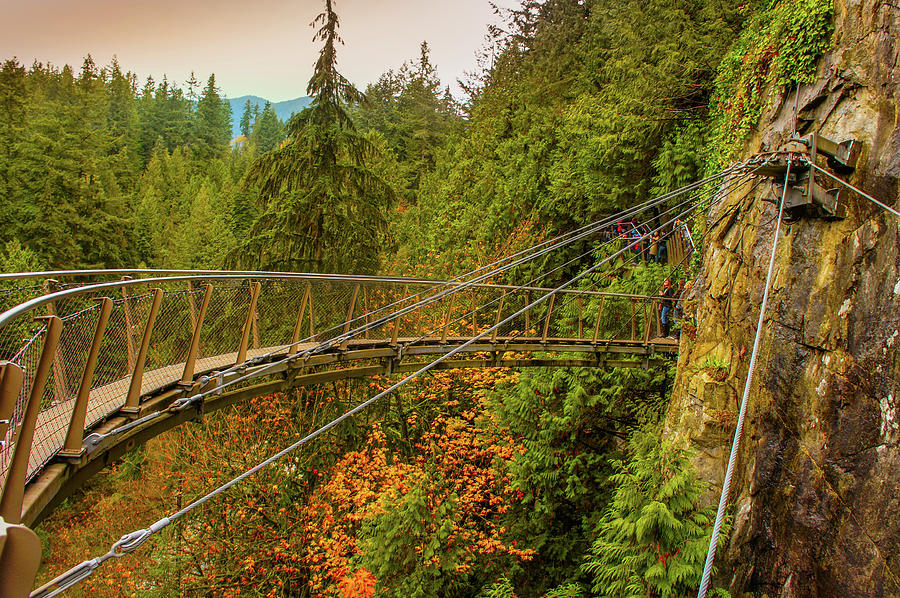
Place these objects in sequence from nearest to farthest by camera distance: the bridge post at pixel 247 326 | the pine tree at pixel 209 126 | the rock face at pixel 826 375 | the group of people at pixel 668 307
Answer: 1. the bridge post at pixel 247 326
2. the rock face at pixel 826 375
3. the group of people at pixel 668 307
4. the pine tree at pixel 209 126

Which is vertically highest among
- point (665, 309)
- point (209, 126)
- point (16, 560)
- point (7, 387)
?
point (209, 126)

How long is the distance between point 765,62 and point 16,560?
419 inches

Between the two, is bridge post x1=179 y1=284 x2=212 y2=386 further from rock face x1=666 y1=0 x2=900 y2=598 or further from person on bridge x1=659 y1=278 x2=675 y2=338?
person on bridge x1=659 y1=278 x2=675 y2=338

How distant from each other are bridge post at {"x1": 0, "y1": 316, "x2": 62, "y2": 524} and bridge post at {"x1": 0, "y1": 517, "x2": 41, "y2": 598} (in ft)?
3.54

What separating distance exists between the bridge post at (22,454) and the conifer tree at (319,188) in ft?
29.1

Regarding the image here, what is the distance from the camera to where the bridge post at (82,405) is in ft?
11.2

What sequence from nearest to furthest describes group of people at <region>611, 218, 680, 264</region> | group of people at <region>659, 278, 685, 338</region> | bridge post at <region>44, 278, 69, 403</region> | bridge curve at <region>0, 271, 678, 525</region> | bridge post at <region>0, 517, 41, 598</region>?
bridge post at <region>0, 517, 41, 598</region>
bridge curve at <region>0, 271, 678, 525</region>
bridge post at <region>44, 278, 69, 403</region>
group of people at <region>659, 278, 685, 338</region>
group of people at <region>611, 218, 680, 264</region>

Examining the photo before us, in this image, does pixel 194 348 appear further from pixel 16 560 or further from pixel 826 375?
pixel 826 375

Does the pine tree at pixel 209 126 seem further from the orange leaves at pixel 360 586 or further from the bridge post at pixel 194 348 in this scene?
the bridge post at pixel 194 348

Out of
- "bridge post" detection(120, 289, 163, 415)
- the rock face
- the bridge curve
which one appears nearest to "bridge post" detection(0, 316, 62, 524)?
the bridge curve

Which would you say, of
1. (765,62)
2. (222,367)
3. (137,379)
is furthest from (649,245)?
(137,379)

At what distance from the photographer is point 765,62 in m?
8.81

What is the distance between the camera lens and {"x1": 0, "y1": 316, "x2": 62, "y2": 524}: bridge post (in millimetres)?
2521

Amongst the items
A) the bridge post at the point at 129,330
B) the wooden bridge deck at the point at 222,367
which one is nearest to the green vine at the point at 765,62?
the wooden bridge deck at the point at 222,367
